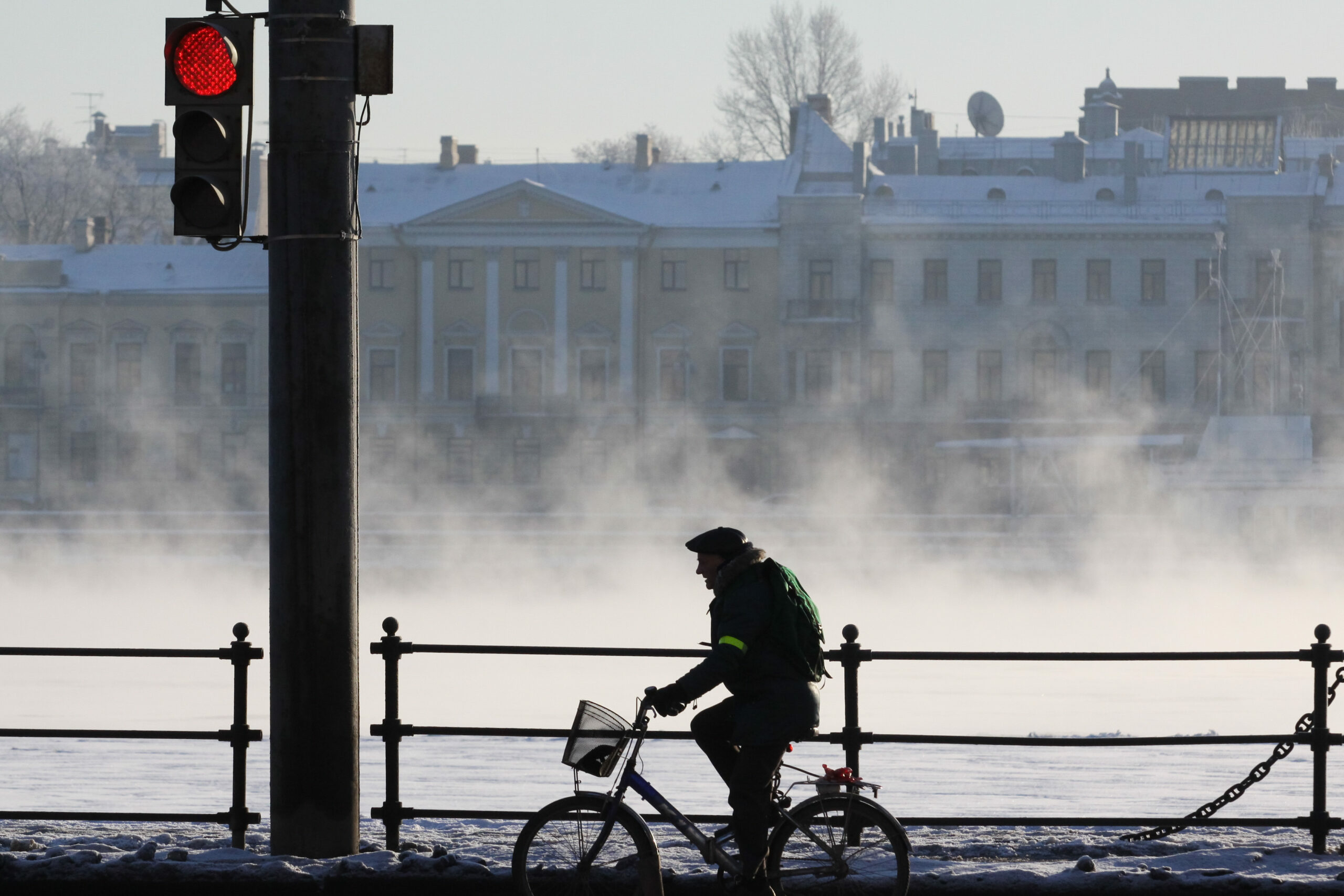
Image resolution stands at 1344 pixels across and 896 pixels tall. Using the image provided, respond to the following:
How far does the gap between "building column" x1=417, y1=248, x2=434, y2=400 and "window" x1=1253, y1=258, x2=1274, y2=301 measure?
3081 centimetres

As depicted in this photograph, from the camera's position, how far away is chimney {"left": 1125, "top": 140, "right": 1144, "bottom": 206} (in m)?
65.9

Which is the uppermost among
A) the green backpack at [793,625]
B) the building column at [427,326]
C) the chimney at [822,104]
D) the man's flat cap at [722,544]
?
the chimney at [822,104]

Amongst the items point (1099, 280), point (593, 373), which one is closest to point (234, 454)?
point (593, 373)

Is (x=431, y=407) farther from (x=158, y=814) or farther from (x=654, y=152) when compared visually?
(x=158, y=814)

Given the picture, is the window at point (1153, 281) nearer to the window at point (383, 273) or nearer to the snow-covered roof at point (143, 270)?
the window at point (383, 273)

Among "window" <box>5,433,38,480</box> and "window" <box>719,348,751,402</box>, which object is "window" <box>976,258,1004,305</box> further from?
"window" <box>5,433,38,480</box>

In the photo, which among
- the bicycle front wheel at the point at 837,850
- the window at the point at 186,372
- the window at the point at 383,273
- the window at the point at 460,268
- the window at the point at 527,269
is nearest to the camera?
the bicycle front wheel at the point at 837,850

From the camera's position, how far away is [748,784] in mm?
6246

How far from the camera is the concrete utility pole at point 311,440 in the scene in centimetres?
696

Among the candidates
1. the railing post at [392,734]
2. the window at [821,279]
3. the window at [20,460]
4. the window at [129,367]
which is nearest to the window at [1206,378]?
the window at [821,279]

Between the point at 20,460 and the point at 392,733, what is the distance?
202ft

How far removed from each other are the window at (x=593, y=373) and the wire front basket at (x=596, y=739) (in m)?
58.7

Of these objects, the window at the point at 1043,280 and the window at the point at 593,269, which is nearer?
the window at the point at 1043,280

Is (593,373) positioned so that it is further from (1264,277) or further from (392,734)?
(392,734)
